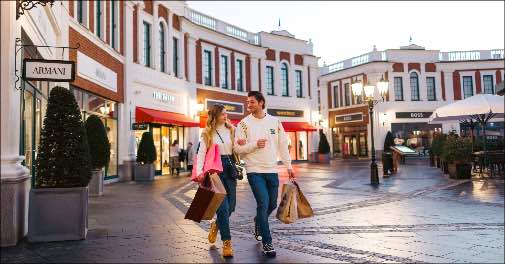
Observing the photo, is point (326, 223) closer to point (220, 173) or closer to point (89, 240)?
point (220, 173)

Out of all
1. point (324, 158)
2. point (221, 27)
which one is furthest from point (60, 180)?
point (324, 158)

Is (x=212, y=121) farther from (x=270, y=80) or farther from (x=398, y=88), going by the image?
(x=398, y=88)

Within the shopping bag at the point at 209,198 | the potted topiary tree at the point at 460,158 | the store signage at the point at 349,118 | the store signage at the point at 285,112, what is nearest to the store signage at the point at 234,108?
the store signage at the point at 285,112

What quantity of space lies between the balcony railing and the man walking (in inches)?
799

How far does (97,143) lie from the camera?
1138 centimetres

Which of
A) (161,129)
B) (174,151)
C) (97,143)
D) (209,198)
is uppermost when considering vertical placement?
(161,129)

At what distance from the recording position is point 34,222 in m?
5.65

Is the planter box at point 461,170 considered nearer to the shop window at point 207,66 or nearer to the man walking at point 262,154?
the man walking at point 262,154

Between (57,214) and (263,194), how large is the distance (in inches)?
111

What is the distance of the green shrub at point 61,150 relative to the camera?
19.2ft

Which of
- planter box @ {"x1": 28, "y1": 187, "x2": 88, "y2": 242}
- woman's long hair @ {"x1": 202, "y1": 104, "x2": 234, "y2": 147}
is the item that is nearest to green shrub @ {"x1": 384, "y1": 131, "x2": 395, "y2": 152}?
woman's long hair @ {"x1": 202, "y1": 104, "x2": 234, "y2": 147}

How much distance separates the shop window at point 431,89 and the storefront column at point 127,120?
92.3 ft

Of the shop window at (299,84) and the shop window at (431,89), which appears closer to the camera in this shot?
the shop window at (299,84)

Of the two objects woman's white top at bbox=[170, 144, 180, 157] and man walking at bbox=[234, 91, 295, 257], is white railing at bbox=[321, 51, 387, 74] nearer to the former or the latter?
woman's white top at bbox=[170, 144, 180, 157]
